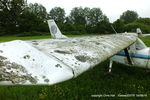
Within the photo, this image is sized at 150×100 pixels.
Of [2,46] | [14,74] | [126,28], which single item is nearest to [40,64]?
[14,74]

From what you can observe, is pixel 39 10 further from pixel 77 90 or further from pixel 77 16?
pixel 77 90

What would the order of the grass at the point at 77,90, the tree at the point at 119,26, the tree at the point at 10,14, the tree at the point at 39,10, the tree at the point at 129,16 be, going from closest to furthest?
the grass at the point at 77,90 → the tree at the point at 119,26 → the tree at the point at 10,14 → the tree at the point at 39,10 → the tree at the point at 129,16

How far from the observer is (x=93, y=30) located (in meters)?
44.3

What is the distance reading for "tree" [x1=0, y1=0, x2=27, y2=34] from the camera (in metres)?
43.3

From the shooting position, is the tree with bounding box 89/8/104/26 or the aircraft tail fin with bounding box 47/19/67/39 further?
the tree with bounding box 89/8/104/26

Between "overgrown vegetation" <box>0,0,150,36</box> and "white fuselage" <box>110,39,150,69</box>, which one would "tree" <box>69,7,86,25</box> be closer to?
"overgrown vegetation" <box>0,0,150,36</box>

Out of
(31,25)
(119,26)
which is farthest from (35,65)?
(31,25)

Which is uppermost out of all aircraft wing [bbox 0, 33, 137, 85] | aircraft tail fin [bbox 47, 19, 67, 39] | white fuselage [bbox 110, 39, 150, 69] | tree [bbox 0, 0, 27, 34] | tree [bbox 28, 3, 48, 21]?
tree [bbox 28, 3, 48, 21]

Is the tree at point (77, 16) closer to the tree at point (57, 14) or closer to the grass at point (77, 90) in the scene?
the tree at point (57, 14)

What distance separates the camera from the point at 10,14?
4534cm

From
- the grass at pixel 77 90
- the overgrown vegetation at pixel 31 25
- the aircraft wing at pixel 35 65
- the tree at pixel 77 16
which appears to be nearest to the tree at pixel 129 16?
the overgrown vegetation at pixel 31 25

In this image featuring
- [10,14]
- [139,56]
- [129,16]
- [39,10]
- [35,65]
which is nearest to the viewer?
[35,65]

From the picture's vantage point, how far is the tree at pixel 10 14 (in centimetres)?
4328

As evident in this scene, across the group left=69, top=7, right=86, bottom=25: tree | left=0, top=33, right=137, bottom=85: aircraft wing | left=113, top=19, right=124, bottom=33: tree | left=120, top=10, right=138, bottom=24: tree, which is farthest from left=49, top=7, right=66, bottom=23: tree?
left=0, top=33, right=137, bottom=85: aircraft wing
